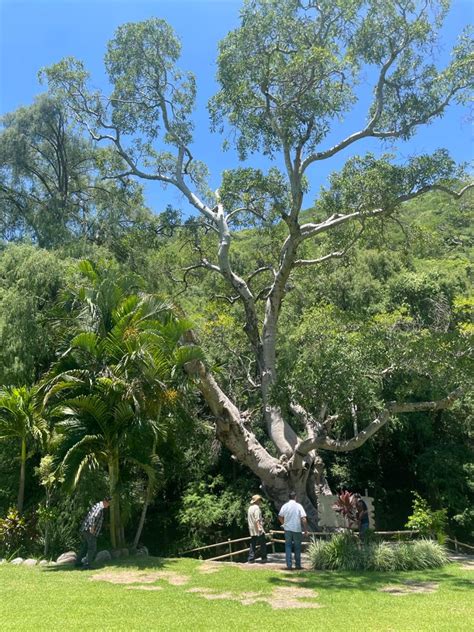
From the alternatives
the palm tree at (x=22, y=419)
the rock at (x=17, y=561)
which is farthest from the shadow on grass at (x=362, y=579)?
the palm tree at (x=22, y=419)

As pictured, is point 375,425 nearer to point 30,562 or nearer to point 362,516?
point 362,516

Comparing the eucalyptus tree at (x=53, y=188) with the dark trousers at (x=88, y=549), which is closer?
the dark trousers at (x=88, y=549)

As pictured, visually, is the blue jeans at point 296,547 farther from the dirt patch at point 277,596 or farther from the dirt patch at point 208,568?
the dirt patch at point 277,596

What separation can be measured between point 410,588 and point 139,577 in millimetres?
4351

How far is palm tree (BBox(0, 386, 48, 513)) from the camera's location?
13438 mm

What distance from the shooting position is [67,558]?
37.7 feet

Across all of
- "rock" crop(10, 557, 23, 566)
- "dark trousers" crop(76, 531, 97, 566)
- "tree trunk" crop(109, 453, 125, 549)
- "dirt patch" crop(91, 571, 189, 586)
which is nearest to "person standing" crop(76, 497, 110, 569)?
"dark trousers" crop(76, 531, 97, 566)

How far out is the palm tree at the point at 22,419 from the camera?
1344 centimetres

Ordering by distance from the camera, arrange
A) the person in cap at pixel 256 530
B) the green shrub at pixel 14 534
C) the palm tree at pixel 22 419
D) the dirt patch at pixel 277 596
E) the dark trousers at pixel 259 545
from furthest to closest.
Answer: the palm tree at pixel 22 419 → the green shrub at pixel 14 534 → the dark trousers at pixel 259 545 → the person in cap at pixel 256 530 → the dirt patch at pixel 277 596

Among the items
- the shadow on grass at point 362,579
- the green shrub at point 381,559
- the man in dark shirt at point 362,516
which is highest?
the man in dark shirt at point 362,516

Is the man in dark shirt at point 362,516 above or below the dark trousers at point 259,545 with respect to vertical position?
above

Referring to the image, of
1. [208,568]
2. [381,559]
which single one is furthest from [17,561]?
[381,559]

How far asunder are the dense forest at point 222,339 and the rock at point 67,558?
0.92m

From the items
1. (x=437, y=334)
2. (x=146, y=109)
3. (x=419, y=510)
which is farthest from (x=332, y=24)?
(x=419, y=510)
